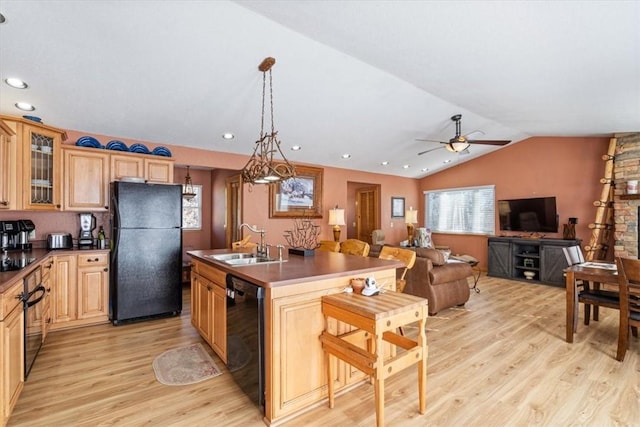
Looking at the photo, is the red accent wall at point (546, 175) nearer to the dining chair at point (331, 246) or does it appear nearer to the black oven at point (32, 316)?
the dining chair at point (331, 246)

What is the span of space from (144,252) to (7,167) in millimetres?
1511

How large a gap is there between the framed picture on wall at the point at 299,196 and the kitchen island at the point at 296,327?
11.2 feet

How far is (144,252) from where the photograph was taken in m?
3.79

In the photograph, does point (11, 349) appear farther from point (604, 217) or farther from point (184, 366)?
point (604, 217)

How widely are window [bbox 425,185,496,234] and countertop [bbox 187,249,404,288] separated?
232 inches

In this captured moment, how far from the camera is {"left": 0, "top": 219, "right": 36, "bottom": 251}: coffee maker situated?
10.9 ft

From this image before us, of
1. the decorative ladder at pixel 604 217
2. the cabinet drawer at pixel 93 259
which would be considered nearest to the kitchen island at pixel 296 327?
the cabinet drawer at pixel 93 259

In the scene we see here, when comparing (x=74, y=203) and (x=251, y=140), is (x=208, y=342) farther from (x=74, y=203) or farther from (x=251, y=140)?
(x=251, y=140)

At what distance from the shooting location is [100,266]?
372 cm

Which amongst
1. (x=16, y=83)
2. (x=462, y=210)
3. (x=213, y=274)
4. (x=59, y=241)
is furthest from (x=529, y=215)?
(x=16, y=83)

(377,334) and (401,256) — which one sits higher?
(401,256)

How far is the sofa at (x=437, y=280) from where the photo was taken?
4.06m

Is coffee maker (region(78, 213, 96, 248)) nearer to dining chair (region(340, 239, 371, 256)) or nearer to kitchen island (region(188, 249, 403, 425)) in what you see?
kitchen island (region(188, 249, 403, 425))

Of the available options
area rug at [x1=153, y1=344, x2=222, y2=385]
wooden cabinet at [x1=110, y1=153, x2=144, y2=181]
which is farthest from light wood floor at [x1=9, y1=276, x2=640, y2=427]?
wooden cabinet at [x1=110, y1=153, x2=144, y2=181]
